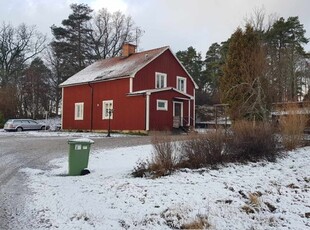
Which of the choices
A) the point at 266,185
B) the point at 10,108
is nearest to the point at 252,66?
the point at 266,185

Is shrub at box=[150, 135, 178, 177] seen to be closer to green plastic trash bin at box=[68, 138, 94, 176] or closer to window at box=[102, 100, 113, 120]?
green plastic trash bin at box=[68, 138, 94, 176]

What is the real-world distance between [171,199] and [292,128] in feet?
29.6

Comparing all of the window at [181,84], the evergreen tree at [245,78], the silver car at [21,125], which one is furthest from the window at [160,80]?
the silver car at [21,125]

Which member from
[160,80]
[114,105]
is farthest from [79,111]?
[160,80]

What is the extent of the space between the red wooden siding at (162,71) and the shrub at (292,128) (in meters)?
14.7

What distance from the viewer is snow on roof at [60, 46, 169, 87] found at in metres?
28.0

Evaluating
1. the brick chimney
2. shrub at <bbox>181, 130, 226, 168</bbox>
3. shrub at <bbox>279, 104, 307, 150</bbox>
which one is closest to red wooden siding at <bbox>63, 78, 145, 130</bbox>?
the brick chimney

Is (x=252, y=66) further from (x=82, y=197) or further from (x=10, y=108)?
(x=10, y=108)

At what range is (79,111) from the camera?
32000 millimetres

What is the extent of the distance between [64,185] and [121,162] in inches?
122

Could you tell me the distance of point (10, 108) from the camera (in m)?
41.0

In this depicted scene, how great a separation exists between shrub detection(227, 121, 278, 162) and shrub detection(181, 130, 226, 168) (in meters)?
0.53

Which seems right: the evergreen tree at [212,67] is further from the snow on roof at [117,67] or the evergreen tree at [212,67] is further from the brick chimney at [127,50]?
the snow on roof at [117,67]

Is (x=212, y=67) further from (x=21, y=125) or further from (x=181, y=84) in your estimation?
(x=21, y=125)
